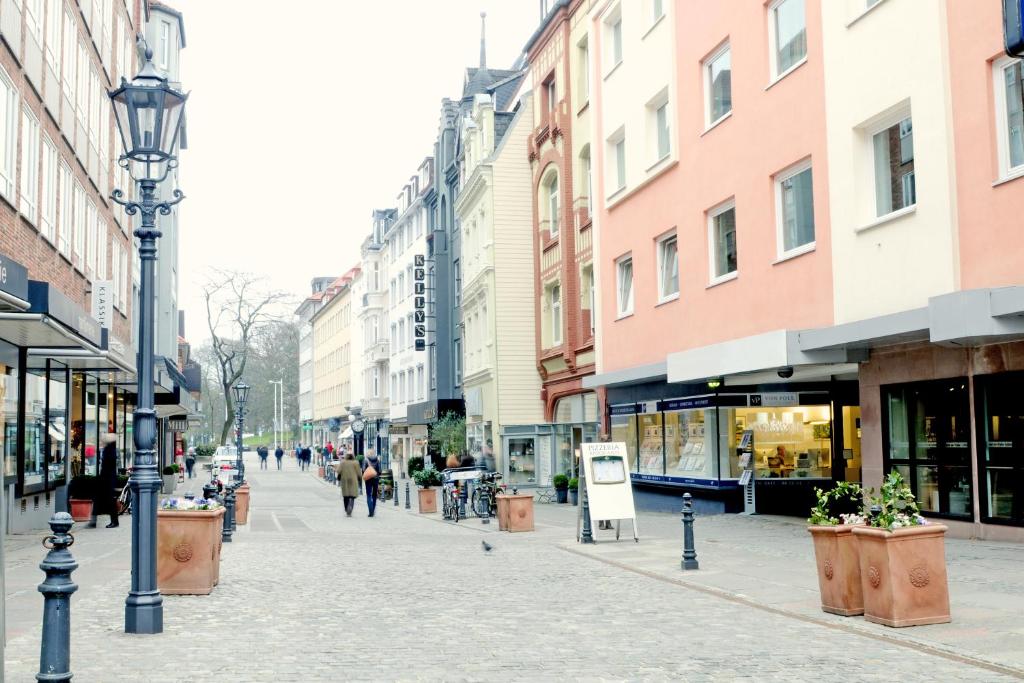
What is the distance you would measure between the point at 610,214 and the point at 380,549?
13361mm

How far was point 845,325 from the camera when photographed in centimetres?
1730

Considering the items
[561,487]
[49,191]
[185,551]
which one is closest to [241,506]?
[49,191]

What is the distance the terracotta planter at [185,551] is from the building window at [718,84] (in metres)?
14.7

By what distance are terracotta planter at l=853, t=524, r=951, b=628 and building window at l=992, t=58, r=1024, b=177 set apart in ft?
22.2

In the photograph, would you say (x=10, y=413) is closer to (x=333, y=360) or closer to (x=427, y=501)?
(x=427, y=501)

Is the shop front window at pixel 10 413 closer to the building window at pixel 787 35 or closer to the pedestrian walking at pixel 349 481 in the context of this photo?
the pedestrian walking at pixel 349 481

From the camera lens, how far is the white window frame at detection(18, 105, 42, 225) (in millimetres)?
19844

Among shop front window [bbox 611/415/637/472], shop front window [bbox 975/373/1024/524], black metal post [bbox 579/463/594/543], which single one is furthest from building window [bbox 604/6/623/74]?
shop front window [bbox 975/373/1024/524]

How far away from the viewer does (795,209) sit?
66.4ft

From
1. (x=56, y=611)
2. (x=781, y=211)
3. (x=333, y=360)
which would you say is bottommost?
(x=56, y=611)

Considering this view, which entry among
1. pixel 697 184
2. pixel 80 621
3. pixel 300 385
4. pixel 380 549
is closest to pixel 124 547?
pixel 380 549

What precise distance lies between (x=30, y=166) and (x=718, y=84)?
13.5 metres

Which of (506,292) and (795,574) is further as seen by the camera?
(506,292)

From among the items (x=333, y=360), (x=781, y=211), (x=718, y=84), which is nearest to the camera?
(x=781, y=211)
